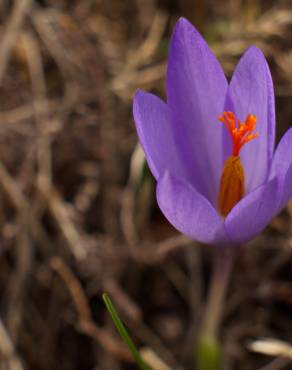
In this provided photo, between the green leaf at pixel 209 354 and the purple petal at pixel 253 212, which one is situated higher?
the purple petal at pixel 253 212

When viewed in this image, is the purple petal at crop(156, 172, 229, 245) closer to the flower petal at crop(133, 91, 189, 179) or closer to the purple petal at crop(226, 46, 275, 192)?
the flower petal at crop(133, 91, 189, 179)

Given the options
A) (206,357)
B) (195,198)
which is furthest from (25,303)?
(195,198)

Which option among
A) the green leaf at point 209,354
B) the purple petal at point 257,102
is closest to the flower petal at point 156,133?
the purple petal at point 257,102

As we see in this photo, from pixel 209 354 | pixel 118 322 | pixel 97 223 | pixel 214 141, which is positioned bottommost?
pixel 209 354

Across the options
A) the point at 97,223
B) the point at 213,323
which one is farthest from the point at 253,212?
the point at 97,223

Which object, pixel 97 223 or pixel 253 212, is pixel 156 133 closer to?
pixel 253 212

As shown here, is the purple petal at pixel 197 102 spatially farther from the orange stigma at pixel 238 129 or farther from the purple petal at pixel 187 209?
the purple petal at pixel 187 209
